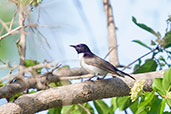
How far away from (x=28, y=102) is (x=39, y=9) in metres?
0.92

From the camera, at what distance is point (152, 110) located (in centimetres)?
235

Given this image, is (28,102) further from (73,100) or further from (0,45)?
(0,45)

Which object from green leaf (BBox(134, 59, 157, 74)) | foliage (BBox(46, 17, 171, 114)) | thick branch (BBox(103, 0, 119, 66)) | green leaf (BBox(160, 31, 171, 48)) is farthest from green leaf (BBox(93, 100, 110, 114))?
green leaf (BBox(160, 31, 171, 48))

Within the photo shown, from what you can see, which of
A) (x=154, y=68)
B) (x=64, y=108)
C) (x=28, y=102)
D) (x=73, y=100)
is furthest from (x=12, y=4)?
(x=154, y=68)

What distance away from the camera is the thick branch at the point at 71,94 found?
259cm

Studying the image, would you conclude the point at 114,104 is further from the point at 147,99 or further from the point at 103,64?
the point at 147,99

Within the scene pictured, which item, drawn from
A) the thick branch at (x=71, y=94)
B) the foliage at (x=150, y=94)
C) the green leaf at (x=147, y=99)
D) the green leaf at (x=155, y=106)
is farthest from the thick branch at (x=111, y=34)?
the green leaf at (x=147, y=99)

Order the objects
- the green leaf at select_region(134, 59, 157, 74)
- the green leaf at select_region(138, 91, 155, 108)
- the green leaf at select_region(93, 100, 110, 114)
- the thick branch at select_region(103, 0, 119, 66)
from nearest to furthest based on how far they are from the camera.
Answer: the green leaf at select_region(138, 91, 155, 108) < the green leaf at select_region(93, 100, 110, 114) < the green leaf at select_region(134, 59, 157, 74) < the thick branch at select_region(103, 0, 119, 66)

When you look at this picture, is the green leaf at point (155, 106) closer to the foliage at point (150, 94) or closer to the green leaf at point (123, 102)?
the foliage at point (150, 94)

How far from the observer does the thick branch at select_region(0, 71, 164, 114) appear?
2586mm

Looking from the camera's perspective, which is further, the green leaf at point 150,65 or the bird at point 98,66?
the green leaf at point 150,65

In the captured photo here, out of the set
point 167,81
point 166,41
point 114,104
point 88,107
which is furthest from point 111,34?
point 167,81

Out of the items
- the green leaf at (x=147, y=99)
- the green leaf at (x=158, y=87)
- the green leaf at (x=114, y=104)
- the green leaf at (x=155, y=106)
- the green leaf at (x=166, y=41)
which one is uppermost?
the green leaf at (x=166, y=41)

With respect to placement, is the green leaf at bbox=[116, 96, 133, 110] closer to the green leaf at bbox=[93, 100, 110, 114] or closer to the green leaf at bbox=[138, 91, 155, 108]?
the green leaf at bbox=[93, 100, 110, 114]
